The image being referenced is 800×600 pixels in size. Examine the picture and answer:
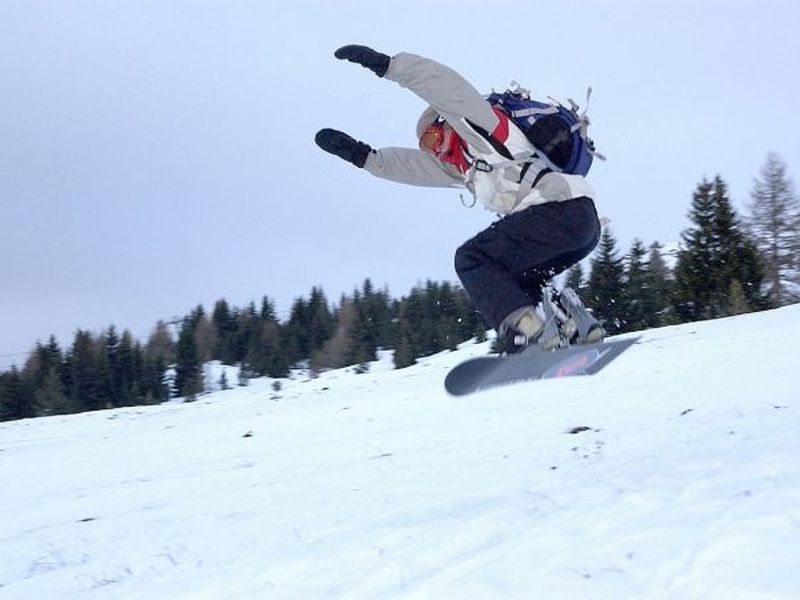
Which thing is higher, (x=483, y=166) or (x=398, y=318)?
(x=398, y=318)

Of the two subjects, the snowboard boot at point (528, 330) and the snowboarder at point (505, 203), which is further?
the snowboard boot at point (528, 330)

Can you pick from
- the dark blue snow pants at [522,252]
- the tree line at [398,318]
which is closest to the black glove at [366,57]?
the dark blue snow pants at [522,252]

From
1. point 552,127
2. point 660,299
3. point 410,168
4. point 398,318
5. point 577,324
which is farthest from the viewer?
point 398,318

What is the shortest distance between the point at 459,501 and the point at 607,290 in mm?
29976

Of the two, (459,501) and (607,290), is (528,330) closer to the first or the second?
(459,501)

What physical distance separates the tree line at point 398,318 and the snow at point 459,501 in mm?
20292

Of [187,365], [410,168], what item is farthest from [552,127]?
[187,365]

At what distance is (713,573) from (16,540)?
17.2ft

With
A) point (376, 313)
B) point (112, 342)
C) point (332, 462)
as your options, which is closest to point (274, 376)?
point (376, 313)

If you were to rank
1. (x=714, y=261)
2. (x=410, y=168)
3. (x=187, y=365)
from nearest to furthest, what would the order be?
(x=410, y=168), (x=714, y=261), (x=187, y=365)

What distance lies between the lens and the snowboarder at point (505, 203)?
3.54 metres

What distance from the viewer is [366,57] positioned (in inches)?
139

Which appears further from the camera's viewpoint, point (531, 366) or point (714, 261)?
point (714, 261)

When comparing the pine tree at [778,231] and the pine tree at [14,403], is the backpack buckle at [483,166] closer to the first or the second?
the pine tree at [778,231]
